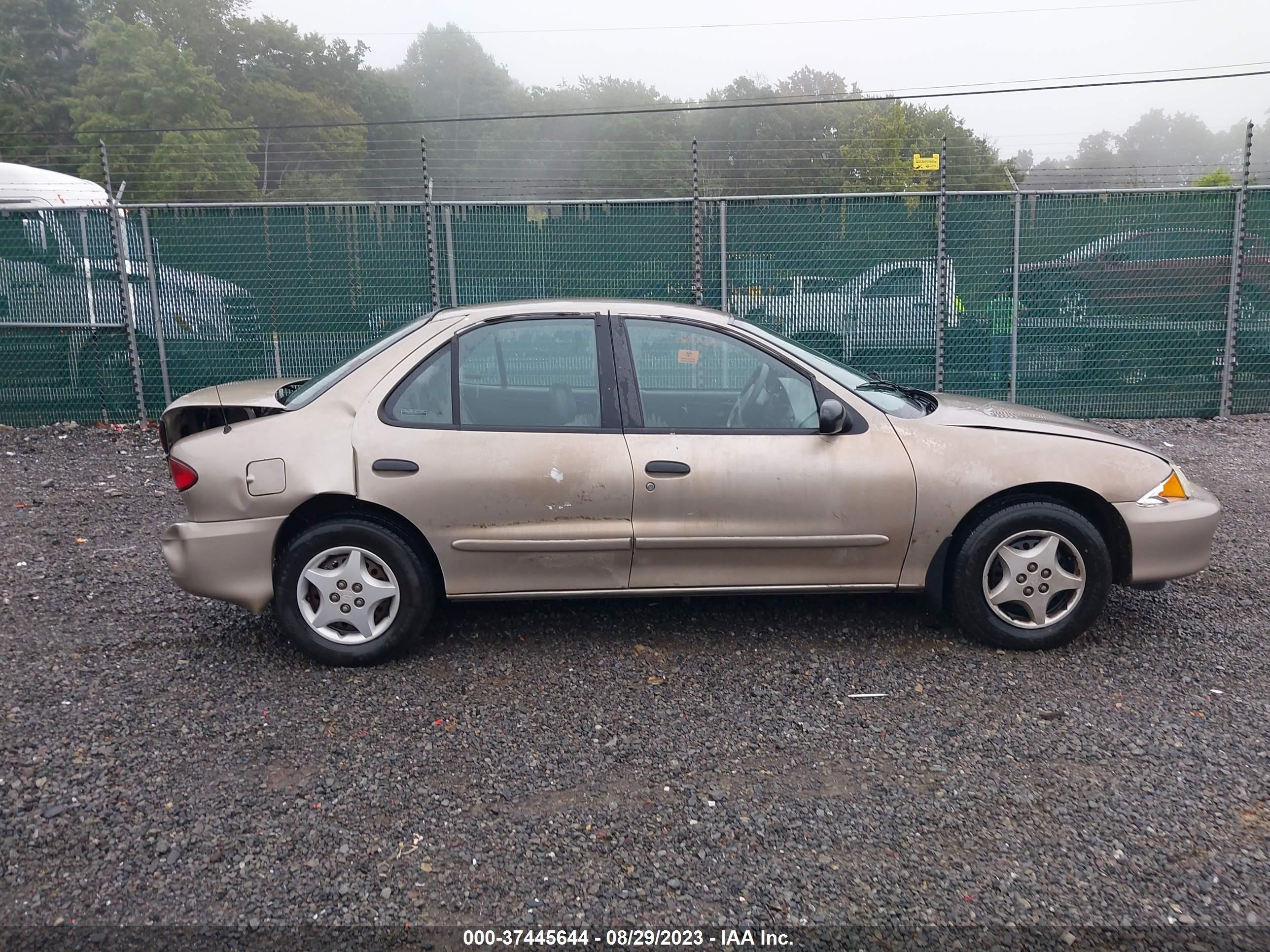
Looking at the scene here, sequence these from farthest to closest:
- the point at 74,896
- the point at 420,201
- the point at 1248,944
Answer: the point at 420,201, the point at 74,896, the point at 1248,944

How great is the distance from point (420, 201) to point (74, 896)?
8.30 metres

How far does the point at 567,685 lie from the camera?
14.3 ft

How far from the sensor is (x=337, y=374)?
4766 millimetres

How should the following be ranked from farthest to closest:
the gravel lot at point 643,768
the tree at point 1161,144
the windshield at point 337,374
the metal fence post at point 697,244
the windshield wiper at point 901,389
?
the tree at point 1161,144, the metal fence post at point 697,244, the windshield wiper at point 901,389, the windshield at point 337,374, the gravel lot at point 643,768

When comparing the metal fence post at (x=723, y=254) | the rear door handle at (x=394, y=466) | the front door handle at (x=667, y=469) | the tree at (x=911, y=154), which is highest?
the tree at (x=911, y=154)

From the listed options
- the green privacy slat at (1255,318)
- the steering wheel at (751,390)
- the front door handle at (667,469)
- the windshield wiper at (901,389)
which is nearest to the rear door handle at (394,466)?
the front door handle at (667,469)

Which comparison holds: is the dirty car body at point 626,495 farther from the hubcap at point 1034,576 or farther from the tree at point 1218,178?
the tree at point 1218,178

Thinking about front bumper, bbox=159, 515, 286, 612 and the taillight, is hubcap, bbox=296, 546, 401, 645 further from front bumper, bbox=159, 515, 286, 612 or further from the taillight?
the taillight

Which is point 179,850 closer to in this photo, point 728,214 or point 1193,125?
point 728,214

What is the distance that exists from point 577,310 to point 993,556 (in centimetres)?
216

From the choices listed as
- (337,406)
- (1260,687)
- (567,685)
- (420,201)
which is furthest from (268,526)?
(420,201)

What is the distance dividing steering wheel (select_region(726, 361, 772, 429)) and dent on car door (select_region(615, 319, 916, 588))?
0.02 metres

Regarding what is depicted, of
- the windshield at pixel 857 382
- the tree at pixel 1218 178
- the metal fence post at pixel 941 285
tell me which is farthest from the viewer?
the tree at pixel 1218 178

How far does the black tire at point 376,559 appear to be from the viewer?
4434 millimetres
